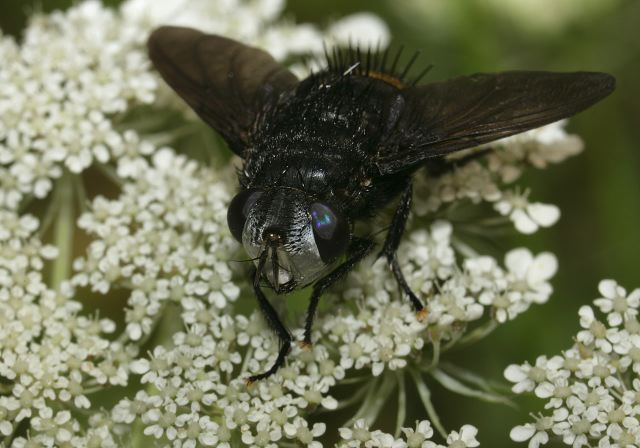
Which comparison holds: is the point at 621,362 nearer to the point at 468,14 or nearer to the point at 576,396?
the point at 576,396

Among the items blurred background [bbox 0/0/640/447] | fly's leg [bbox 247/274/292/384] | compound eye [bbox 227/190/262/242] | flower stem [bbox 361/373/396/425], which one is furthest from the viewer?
blurred background [bbox 0/0/640/447]

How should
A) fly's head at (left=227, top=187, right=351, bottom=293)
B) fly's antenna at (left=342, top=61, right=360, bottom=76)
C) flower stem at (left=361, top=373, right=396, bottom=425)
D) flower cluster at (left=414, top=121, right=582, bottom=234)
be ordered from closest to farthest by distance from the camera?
fly's head at (left=227, top=187, right=351, bottom=293)
flower stem at (left=361, top=373, right=396, bottom=425)
fly's antenna at (left=342, top=61, right=360, bottom=76)
flower cluster at (left=414, top=121, right=582, bottom=234)

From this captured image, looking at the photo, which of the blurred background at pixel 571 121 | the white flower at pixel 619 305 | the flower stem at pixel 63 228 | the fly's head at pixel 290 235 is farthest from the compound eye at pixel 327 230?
the flower stem at pixel 63 228

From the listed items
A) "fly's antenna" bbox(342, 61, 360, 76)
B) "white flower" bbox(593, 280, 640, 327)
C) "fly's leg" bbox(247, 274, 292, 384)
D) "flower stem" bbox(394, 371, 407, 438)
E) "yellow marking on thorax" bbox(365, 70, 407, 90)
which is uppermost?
"fly's antenna" bbox(342, 61, 360, 76)

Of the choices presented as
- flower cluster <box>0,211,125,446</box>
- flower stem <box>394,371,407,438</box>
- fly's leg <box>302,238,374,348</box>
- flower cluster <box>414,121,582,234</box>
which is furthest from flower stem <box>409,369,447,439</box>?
flower cluster <box>0,211,125,446</box>

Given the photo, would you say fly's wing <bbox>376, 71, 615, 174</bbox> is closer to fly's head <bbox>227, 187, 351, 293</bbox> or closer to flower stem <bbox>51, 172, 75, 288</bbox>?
fly's head <bbox>227, 187, 351, 293</bbox>

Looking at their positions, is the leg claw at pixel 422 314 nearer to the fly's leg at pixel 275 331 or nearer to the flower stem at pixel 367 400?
the flower stem at pixel 367 400
